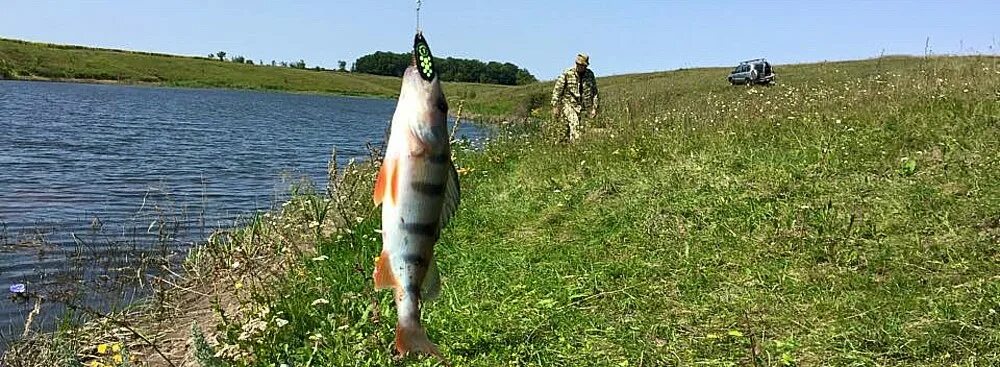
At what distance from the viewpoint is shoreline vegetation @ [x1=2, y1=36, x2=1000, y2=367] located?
16.7ft

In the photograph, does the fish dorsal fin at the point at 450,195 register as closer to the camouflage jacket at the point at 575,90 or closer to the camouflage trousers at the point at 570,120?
the camouflage trousers at the point at 570,120

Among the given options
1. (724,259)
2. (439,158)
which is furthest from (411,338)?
(724,259)

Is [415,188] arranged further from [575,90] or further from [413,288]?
[575,90]

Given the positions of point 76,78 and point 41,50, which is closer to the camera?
point 76,78

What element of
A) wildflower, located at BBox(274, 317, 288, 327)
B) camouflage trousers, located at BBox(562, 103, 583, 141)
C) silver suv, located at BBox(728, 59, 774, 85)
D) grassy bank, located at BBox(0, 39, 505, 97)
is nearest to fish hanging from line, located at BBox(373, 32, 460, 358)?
wildflower, located at BBox(274, 317, 288, 327)

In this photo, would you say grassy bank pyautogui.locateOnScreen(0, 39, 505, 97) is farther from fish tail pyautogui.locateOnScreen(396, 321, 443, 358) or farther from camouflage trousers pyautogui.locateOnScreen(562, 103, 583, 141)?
fish tail pyautogui.locateOnScreen(396, 321, 443, 358)

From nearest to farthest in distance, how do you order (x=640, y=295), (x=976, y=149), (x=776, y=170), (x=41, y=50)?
1. (x=640, y=295)
2. (x=976, y=149)
3. (x=776, y=170)
4. (x=41, y=50)

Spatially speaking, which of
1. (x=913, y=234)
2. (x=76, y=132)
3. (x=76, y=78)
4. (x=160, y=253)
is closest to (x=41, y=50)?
(x=76, y=78)

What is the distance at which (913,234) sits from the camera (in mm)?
6336

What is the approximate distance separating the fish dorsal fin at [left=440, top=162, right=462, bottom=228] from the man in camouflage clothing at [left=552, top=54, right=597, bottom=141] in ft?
36.7

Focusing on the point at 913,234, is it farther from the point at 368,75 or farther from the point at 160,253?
the point at 368,75

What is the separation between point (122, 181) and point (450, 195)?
16745 millimetres

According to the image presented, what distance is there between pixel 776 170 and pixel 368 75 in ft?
436

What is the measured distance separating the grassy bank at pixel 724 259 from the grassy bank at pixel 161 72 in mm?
97565
